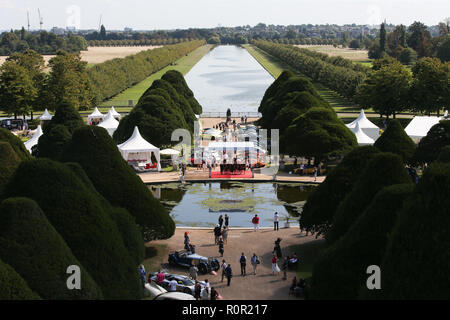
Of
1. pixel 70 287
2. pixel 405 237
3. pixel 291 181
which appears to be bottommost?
pixel 291 181

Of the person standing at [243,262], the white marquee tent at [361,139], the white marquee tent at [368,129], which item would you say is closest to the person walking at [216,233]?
the person standing at [243,262]

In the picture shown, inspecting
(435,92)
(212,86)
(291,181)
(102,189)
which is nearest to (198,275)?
(102,189)

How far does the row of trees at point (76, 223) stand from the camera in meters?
20.6

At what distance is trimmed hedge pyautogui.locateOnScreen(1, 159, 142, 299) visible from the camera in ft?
78.1

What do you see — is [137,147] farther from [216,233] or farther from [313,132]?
[216,233]

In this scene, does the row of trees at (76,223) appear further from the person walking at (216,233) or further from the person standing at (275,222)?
the person standing at (275,222)

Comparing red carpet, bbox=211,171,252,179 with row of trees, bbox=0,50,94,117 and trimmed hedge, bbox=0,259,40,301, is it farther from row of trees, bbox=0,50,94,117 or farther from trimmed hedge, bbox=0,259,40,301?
row of trees, bbox=0,50,94,117

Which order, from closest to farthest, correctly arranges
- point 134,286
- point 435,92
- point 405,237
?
point 405,237 → point 134,286 → point 435,92

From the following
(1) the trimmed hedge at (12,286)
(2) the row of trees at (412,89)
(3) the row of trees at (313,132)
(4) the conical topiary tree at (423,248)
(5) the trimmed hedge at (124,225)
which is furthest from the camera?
(2) the row of trees at (412,89)

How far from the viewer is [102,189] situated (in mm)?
32406

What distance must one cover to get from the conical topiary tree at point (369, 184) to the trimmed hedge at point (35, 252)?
38.5 feet

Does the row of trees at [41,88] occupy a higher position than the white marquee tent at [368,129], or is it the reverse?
the row of trees at [41,88]
